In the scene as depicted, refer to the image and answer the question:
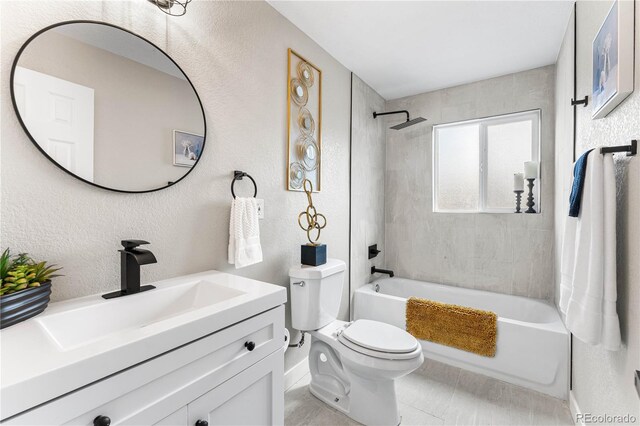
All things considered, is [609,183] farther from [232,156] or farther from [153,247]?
[153,247]

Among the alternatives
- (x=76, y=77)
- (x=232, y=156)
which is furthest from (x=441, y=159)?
(x=76, y=77)

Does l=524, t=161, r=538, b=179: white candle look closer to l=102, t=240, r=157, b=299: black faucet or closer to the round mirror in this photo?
the round mirror

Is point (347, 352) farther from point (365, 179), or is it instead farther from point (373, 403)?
point (365, 179)

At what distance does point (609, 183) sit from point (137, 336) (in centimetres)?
157

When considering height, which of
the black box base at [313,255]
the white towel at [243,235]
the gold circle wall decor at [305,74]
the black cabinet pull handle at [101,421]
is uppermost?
the gold circle wall decor at [305,74]

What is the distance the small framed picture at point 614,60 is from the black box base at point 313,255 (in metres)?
1.48

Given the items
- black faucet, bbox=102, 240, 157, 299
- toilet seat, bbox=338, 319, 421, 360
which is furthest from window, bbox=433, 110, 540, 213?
black faucet, bbox=102, 240, 157, 299

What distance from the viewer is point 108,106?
3.60ft

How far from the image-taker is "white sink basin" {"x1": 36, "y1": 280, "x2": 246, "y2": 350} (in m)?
0.87

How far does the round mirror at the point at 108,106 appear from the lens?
937 mm

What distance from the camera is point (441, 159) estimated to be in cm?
304

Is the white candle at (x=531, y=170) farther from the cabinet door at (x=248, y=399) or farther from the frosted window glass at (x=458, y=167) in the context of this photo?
the cabinet door at (x=248, y=399)

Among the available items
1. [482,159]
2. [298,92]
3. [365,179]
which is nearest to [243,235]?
[298,92]

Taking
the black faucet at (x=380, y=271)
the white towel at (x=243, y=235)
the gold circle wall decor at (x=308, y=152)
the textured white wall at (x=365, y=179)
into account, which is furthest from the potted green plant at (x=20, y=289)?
the black faucet at (x=380, y=271)
